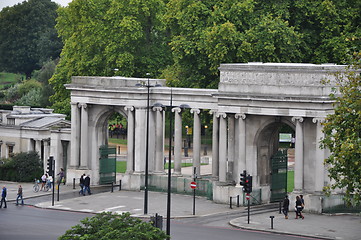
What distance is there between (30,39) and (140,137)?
85394 millimetres

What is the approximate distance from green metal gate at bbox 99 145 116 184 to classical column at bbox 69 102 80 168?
1.79 m

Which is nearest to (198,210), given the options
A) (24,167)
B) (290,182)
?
(290,182)

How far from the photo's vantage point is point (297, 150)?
59.2 meters

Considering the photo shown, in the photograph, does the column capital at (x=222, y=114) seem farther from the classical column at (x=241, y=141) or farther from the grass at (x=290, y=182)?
the grass at (x=290, y=182)

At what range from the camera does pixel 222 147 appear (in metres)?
62.3

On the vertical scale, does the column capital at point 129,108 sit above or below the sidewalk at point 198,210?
above

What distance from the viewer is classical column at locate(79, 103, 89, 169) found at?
69562 mm

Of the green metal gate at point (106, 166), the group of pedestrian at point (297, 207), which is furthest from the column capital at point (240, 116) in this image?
the green metal gate at point (106, 166)

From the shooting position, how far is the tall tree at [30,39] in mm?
144125

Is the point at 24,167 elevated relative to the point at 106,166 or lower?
lower

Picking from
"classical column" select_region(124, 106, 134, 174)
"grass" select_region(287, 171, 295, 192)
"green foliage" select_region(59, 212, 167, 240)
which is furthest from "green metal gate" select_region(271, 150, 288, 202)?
"green foliage" select_region(59, 212, 167, 240)

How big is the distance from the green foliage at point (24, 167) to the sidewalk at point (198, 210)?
2.01 meters

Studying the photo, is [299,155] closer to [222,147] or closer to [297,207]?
[297,207]

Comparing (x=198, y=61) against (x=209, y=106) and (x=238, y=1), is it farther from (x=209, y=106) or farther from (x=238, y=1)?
(x=209, y=106)
